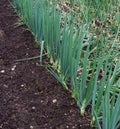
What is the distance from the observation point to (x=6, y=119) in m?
1.65

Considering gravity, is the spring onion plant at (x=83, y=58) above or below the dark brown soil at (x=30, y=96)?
above

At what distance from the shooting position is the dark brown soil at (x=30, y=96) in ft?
5.35

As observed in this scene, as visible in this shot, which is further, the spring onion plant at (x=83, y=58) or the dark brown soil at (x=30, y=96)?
the dark brown soil at (x=30, y=96)

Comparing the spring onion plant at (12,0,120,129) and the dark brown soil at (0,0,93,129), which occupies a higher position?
the spring onion plant at (12,0,120,129)

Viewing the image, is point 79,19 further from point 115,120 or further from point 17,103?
point 115,120

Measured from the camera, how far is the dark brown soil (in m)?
1.63

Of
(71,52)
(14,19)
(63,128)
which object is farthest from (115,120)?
(14,19)

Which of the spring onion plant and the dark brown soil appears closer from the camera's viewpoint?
the spring onion plant

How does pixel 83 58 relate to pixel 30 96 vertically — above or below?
above

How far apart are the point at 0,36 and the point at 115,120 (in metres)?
1.42

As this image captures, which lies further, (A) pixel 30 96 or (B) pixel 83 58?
(B) pixel 83 58

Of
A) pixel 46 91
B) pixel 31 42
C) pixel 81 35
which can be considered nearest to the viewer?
pixel 81 35

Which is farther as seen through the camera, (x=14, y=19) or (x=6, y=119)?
(x=14, y=19)

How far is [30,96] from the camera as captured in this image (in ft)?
5.98
